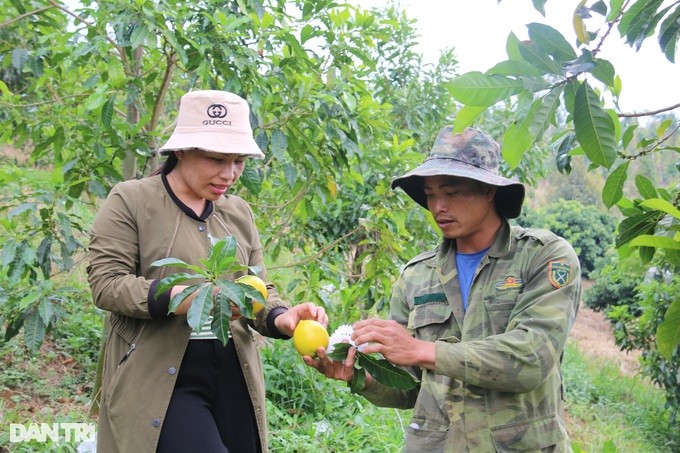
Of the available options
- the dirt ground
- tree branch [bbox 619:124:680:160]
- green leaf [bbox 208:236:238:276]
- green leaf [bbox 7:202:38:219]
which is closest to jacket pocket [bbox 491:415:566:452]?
tree branch [bbox 619:124:680:160]

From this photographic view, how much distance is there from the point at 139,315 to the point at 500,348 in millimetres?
1009

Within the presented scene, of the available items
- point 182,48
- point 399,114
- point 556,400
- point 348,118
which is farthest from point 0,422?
point 399,114

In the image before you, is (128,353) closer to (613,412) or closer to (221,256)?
(221,256)

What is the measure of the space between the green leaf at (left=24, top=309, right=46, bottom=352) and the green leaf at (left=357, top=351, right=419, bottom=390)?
1.48 m

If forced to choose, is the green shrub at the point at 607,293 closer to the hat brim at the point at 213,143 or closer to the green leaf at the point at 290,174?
the green leaf at the point at 290,174

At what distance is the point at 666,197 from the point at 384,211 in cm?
248

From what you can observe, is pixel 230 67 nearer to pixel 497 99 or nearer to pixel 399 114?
pixel 497 99

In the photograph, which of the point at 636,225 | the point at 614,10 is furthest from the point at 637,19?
the point at 636,225

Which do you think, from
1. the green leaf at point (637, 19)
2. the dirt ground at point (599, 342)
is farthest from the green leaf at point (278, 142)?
the dirt ground at point (599, 342)

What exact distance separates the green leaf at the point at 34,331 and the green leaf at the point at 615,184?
2223 mm

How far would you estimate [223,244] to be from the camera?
6.22ft

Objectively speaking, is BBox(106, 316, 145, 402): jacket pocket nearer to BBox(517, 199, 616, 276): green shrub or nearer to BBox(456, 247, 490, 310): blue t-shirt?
BBox(456, 247, 490, 310): blue t-shirt

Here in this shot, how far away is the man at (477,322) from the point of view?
5.97ft

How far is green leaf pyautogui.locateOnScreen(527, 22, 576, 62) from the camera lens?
3.83ft
